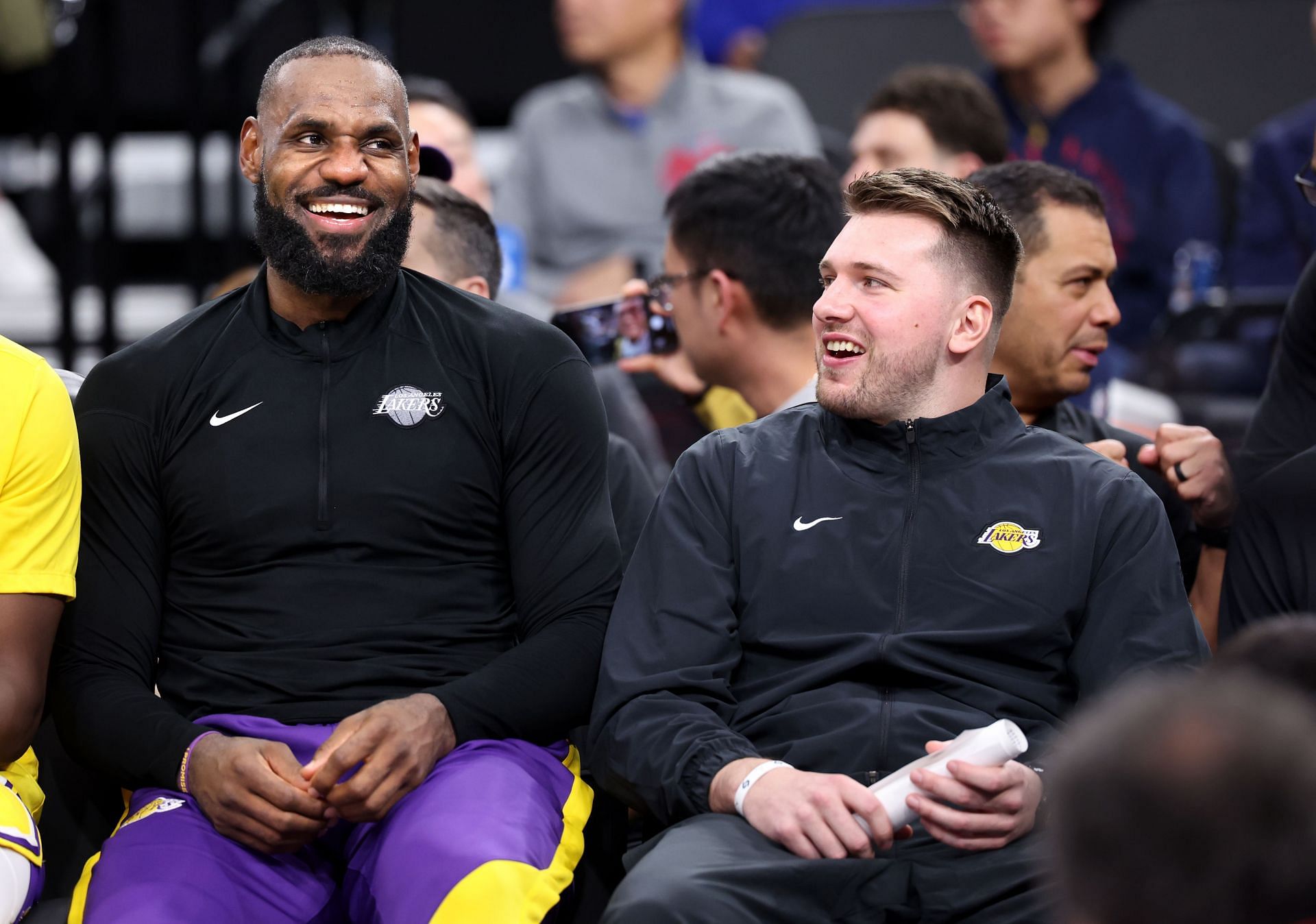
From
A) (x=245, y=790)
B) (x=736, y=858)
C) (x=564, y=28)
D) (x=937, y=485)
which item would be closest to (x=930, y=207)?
(x=937, y=485)

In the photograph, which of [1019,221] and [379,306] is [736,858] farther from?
[1019,221]

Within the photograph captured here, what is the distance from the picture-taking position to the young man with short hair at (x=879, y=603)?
2061 mm

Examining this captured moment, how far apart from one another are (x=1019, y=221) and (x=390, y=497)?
1.34 metres

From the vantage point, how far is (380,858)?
7.02ft

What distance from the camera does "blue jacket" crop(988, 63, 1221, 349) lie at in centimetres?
490

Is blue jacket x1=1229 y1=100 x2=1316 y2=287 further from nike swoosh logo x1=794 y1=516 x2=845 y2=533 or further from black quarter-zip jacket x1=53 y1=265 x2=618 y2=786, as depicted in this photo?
black quarter-zip jacket x1=53 y1=265 x2=618 y2=786

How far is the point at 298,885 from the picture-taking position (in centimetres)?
220

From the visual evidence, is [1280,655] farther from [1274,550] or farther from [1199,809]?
[1274,550]

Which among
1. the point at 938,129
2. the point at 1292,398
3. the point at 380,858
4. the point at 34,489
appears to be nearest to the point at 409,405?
the point at 34,489

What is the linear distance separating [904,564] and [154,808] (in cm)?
109

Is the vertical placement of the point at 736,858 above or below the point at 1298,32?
below

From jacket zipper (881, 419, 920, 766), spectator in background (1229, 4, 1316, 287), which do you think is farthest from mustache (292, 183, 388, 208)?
spectator in background (1229, 4, 1316, 287)

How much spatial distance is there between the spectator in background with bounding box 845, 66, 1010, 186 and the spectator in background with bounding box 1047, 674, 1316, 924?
3197mm

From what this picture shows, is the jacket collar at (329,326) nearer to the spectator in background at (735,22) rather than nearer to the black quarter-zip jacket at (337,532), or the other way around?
the black quarter-zip jacket at (337,532)
